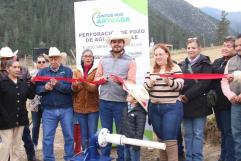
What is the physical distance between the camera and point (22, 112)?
6465 mm

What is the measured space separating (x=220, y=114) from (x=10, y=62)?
3410 mm

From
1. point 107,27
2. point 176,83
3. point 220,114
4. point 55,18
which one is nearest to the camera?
point 176,83

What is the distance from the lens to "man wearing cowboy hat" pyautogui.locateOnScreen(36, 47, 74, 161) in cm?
662

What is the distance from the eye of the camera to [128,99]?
19.6ft

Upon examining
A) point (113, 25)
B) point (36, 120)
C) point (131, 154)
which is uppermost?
point (113, 25)

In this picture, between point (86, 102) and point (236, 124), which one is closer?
point (236, 124)

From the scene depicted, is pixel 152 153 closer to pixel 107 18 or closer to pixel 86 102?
pixel 86 102

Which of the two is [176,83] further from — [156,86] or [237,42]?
[237,42]

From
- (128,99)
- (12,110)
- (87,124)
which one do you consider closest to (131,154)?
(128,99)

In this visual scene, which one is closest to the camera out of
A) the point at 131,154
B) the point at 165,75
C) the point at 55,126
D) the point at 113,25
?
the point at 165,75

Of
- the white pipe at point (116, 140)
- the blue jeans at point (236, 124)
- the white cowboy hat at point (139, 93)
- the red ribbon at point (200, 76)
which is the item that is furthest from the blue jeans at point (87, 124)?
the white pipe at point (116, 140)

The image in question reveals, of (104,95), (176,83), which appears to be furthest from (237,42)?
(104,95)

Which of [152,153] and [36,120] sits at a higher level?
[36,120]

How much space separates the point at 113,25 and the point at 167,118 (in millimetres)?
2852
